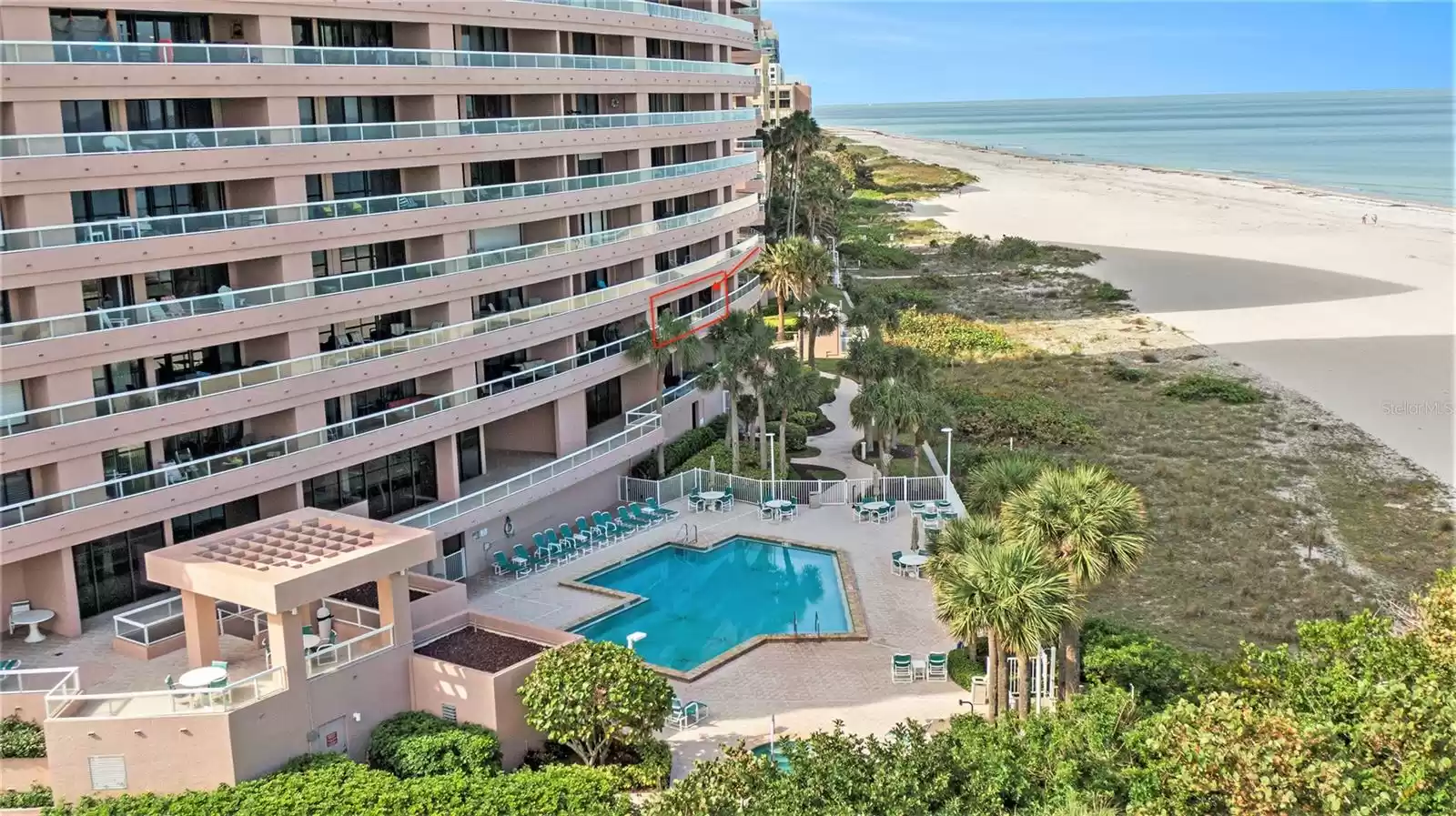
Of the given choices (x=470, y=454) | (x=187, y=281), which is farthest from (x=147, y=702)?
(x=470, y=454)

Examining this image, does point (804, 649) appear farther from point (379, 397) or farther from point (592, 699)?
point (379, 397)

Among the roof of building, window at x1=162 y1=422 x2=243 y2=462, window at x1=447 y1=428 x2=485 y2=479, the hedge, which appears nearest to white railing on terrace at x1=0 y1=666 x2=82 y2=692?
the roof of building

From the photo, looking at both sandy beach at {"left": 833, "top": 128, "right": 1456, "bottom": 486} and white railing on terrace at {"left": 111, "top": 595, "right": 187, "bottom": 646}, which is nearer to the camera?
white railing on terrace at {"left": 111, "top": 595, "right": 187, "bottom": 646}

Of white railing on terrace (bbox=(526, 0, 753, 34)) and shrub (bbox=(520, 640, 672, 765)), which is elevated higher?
white railing on terrace (bbox=(526, 0, 753, 34))

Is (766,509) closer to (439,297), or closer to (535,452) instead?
(535,452)

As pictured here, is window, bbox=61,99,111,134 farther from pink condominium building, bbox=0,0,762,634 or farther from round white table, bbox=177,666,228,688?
round white table, bbox=177,666,228,688

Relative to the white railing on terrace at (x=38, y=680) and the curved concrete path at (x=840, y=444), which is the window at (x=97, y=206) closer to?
the white railing on terrace at (x=38, y=680)

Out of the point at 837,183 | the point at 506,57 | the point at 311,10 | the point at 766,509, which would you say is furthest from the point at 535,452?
the point at 837,183
